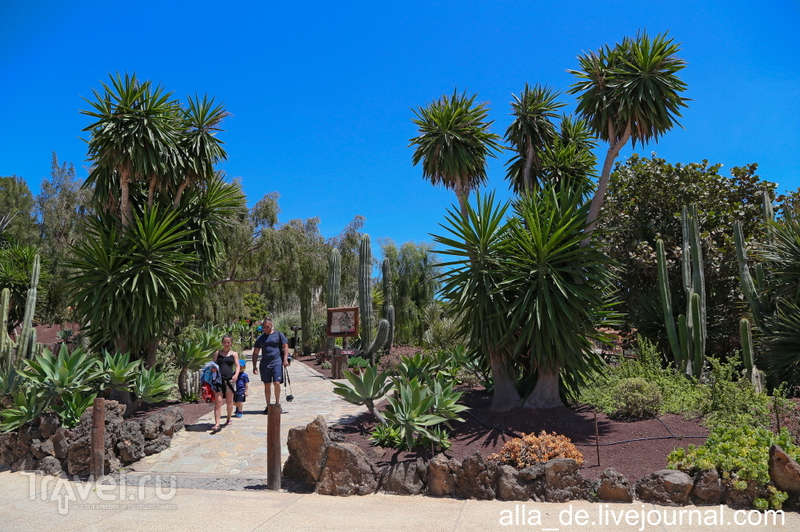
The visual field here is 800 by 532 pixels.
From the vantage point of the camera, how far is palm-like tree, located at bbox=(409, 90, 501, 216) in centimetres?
908

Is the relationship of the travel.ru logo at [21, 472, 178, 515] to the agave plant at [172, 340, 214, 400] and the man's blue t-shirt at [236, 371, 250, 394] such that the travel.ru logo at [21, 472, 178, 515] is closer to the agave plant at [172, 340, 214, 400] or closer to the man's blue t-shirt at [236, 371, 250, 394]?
the man's blue t-shirt at [236, 371, 250, 394]

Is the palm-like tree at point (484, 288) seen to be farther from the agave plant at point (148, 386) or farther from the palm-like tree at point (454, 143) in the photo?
the agave plant at point (148, 386)

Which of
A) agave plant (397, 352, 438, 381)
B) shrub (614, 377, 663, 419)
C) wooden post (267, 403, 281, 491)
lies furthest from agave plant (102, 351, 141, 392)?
shrub (614, 377, 663, 419)

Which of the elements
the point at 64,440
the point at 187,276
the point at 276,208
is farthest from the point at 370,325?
the point at 64,440

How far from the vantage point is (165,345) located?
42.3 ft

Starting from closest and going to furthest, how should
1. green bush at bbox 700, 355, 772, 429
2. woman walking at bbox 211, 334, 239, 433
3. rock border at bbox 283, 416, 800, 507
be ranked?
1. rock border at bbox 283, 416, 800, 507
2. green bush at bbox 700, 355, 772, 429
3. woman walking at bbox 211, 334, 239, 433

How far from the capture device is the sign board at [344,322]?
15.6m

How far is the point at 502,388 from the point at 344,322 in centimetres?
806

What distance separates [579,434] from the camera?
6.94 metres

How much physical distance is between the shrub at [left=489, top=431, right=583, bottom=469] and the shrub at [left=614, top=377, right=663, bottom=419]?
1912 millimetres

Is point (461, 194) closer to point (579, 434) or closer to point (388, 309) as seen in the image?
point (579, 434)

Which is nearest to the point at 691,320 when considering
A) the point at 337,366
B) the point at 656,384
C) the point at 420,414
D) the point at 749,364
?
the point at 749,364

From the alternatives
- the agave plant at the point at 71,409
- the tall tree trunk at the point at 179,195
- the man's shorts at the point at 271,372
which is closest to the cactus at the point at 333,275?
the tall tree trunk at the point at 179,195

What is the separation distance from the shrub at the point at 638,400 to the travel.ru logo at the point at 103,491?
573 cm
